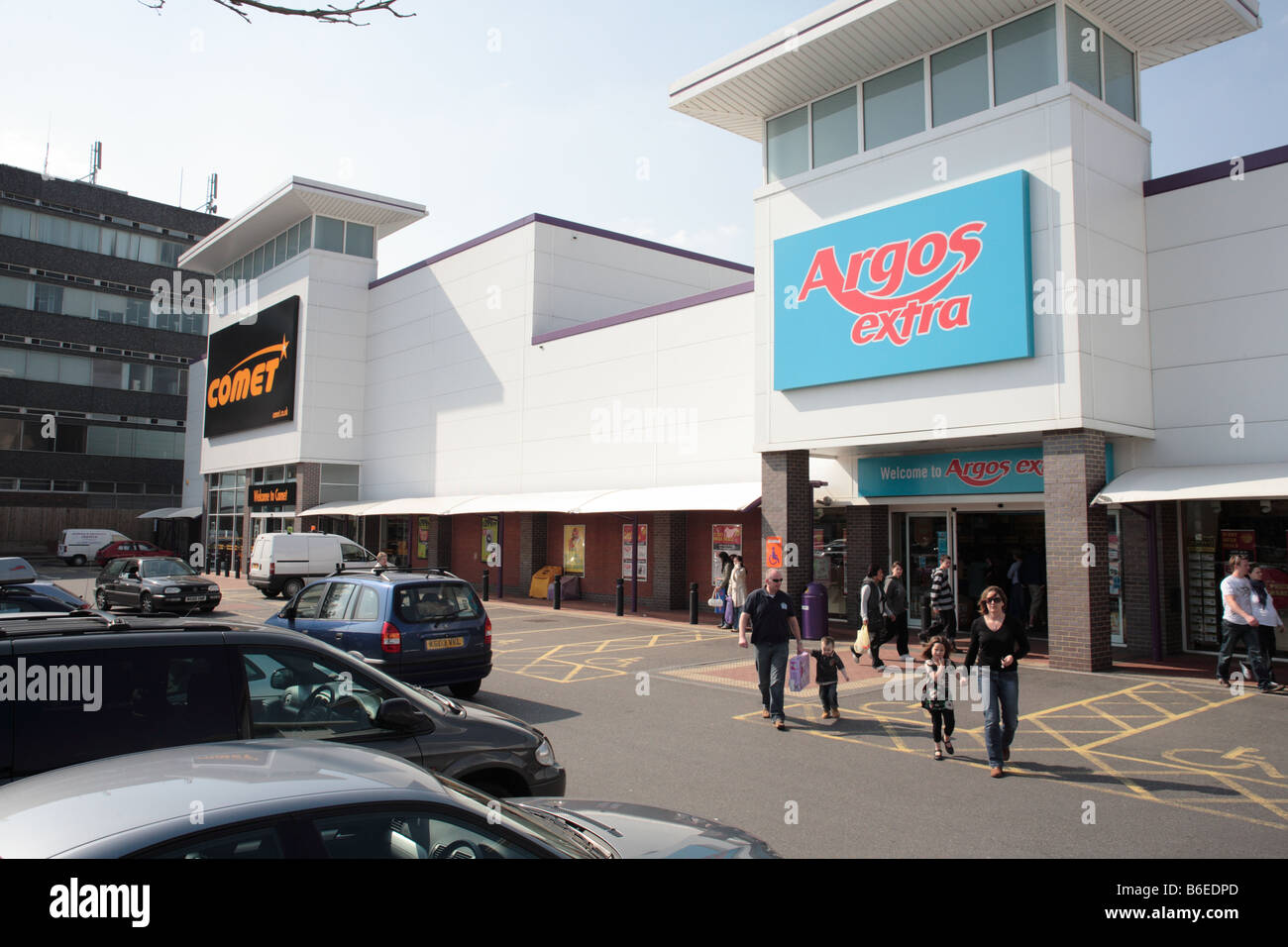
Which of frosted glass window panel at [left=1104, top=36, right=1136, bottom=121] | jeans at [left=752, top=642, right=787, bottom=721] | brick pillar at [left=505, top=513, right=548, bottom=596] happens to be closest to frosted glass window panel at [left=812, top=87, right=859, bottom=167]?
frosted glass window panel at [left=1104, top=36, right=1136, bottom=121]

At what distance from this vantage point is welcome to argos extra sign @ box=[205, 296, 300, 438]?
35.8 metres

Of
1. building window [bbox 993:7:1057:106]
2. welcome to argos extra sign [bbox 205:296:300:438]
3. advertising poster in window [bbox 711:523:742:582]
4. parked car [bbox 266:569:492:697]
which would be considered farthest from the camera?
welcome to argos extra sign [bbox 205:296:300:438]

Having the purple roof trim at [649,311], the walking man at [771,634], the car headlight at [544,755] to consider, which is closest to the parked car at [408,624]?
the walking man at [771,634]

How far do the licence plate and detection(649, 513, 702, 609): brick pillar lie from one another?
Result: 12.6 m

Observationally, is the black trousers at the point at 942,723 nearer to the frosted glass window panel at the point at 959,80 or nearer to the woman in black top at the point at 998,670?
the woman in black top at the point at 998,670

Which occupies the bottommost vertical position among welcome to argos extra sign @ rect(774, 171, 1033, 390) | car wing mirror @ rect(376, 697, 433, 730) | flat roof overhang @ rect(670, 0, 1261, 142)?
car wing mirror @ rect(376, 697, 433, 730)

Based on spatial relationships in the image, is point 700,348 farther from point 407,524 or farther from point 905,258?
point 407,524

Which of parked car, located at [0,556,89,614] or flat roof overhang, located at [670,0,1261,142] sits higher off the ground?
flat roof overhang, located at [670,0,1261,142]

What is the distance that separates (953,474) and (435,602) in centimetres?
1098

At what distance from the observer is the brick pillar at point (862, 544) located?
18844 millimetres

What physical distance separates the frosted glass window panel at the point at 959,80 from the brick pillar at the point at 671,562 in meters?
11.5

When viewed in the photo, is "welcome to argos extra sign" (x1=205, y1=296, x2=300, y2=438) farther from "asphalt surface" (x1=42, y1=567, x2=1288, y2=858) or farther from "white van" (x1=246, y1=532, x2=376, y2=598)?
"asphalt surface" (x1=42, y1=567, x2=1288, y2=858)

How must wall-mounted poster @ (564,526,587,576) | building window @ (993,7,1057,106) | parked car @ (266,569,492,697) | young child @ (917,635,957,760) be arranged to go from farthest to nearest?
wall-mounted poster @ (564,526,587,576) < building window @ (993,7,1057,106) < parked car @ (266,569,492,697) < young child @ (917,635,957,760)
